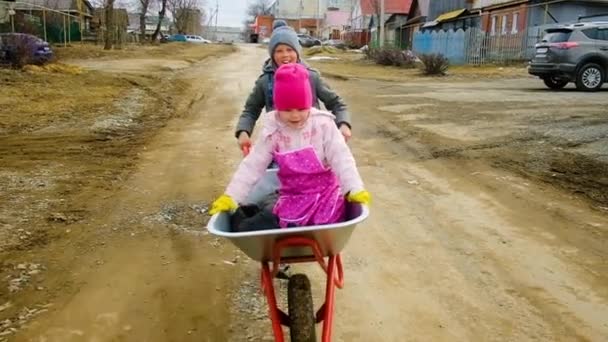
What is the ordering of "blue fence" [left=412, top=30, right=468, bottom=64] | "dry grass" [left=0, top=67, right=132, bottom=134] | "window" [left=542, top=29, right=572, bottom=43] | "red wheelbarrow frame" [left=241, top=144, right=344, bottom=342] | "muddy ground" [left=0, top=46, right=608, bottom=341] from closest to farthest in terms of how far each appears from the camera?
"red wheelbarrow frame" [left=241, top=144, right=344, bottom=342], "muddy ground" [left=0, top=46, right=608, bottom=341], "dry grass" [left=0, top=67, right=132, bottom=134], "window" [left=542, top=29, right=572, bottom=43], "blue fence" [left=412, top=30, right=468, bottom=64]

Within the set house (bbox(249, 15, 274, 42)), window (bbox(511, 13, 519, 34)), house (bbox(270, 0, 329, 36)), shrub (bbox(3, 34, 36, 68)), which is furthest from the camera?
house (bbox(270, 0, 329, 36))

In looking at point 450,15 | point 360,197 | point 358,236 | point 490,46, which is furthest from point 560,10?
point 360,197

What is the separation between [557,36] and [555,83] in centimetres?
158

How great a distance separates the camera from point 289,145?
3.47 meters

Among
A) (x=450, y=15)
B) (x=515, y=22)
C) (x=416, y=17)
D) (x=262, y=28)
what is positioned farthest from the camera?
(x=262, y=28)

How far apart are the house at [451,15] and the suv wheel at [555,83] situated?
21845mm

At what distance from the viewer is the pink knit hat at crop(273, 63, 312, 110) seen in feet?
10.8

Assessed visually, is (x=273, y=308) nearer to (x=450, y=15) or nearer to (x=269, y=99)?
(x=269, y=99)

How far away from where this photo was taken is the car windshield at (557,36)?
18.3 metres

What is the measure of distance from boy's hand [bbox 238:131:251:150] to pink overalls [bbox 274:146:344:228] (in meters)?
0.82

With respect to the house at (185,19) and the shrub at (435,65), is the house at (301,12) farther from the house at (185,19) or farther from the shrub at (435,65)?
the shrub at (435,65)

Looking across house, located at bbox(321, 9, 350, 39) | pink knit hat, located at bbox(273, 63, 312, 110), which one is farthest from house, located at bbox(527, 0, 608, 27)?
house, located at bbox(321, 9, 350, 39)

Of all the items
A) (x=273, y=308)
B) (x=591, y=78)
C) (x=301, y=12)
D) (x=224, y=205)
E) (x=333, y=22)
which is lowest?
(x=273, y=308)

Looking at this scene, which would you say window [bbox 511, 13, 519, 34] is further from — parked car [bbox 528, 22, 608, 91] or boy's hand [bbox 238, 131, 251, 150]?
boy's hand [bbox 238, 131, 251, 150]
